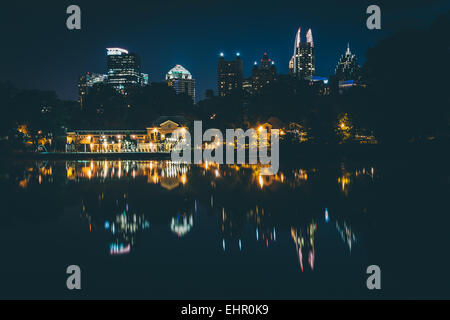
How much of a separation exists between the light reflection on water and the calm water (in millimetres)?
33

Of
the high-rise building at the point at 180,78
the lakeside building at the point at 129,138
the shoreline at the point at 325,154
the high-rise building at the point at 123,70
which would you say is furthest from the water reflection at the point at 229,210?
the high-rise building at the point at 180,78

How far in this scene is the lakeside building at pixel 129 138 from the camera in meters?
39.9

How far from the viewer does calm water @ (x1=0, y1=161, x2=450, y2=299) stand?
4.77m

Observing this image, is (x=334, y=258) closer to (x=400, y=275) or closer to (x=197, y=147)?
(x=400, y=275)

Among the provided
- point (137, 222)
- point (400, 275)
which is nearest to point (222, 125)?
point (137, 222)

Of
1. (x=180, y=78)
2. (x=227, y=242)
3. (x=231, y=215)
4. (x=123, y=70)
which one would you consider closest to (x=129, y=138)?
(x=231, y=215)

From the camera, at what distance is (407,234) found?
6.77 meters

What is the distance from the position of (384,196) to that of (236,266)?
23.9 feet

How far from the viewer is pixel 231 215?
868cm

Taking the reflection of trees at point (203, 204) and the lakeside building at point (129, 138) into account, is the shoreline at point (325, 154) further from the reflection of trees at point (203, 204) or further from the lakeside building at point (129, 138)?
the reflection of trees at point (203, 204)

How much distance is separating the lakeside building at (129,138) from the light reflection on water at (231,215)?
25767 millimetres

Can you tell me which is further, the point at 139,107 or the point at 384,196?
the point at 139,107

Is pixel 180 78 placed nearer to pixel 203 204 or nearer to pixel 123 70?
pixel 123 70

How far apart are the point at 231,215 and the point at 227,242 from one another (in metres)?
2.02
